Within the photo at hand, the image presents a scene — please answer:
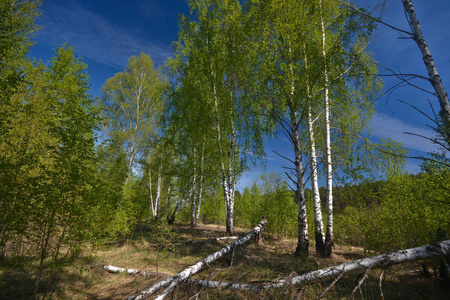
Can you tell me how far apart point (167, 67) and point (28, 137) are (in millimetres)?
9020

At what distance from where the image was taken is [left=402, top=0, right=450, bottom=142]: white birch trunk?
2.88 meters

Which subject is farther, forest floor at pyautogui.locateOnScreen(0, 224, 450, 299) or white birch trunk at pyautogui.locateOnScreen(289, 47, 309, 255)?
white birch trunk at pyautogui.locateOnScreen(289, 47, 309, 255)

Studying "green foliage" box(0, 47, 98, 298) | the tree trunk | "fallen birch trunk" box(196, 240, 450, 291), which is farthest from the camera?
the tree trunk

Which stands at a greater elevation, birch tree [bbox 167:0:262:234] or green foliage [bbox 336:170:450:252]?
birch tree [bbox 167:0:262:234]

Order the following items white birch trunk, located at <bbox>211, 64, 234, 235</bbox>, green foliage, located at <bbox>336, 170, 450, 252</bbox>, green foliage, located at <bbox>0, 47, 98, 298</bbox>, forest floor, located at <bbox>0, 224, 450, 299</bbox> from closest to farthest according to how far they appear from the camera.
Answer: forest floor, located at <bbox>0, 224, 450, 299</bbox> → green foliage, located at <bbox>0, 47, 98, 298</bbox> → green foliage, located at <bbox>336, 170, 450, 252</bbox> → white birch trunk, located at <bbox>211, 64, 234, 235</bbox>

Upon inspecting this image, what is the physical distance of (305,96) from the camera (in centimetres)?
619

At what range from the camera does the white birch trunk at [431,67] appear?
2880 mm

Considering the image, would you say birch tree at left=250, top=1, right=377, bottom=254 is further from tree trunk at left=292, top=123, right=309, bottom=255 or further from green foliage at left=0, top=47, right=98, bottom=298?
green foliage at left=0, top=47, right=98, bottom=298

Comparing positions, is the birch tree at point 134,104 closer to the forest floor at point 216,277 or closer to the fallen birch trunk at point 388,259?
the forest floor at point 216,277

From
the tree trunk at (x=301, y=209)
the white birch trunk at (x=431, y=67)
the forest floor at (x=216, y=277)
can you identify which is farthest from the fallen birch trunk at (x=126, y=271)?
the white birch trunk at (x=431, y=67)

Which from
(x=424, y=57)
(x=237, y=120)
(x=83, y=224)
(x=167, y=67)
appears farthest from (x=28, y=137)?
(x=424, y=57)

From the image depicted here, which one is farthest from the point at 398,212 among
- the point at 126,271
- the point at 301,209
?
the point at 126,271

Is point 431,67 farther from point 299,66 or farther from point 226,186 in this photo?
point 226,186

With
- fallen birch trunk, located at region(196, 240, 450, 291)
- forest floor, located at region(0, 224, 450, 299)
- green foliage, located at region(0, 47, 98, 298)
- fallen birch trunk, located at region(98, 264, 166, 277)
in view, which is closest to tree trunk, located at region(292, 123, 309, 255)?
forest floor, located at region(0, 224, 450, 299)
